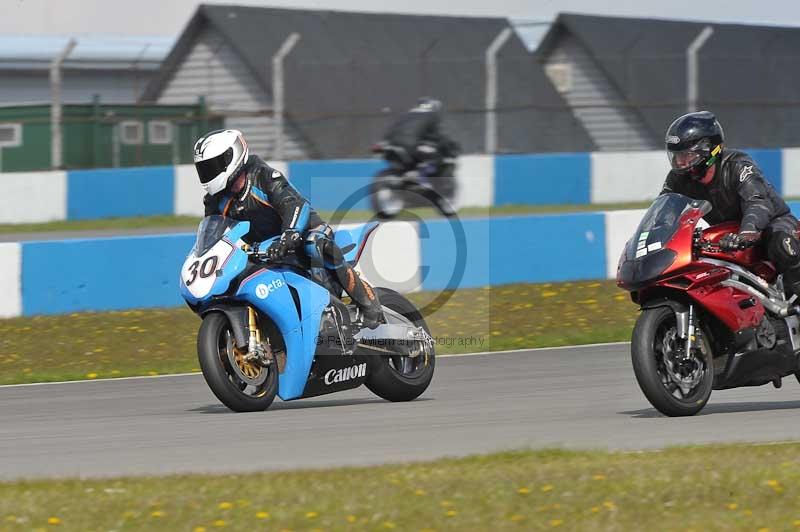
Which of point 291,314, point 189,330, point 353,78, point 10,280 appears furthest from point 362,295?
point 353,78

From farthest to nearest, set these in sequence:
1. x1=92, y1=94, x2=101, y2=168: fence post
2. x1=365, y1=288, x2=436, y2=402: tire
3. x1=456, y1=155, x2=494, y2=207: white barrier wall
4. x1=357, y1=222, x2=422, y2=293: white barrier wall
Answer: x1=92, y1=94, x2=101, y2=168: fence post
x1=456, y1=155, x2=494, y2=207: white barrier wall
x1=357, y1=222, x2=422, y2=293: white barrier wall
x1=365, y1=288, x2=436, y2=402: tire

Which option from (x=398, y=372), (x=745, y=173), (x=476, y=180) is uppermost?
(x=476, y=180)

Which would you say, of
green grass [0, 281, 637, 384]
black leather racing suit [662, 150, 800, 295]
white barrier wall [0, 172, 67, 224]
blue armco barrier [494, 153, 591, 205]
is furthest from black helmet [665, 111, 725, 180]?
blue armco barrier [494, 153, 591, 205]

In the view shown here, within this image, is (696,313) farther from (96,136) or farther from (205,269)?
(96,136)

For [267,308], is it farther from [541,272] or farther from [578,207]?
[578,207]

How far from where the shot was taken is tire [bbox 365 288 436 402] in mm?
8430

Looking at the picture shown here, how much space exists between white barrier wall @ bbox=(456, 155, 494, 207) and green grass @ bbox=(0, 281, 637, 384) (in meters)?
7.57

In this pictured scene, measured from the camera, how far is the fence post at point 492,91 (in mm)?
21344

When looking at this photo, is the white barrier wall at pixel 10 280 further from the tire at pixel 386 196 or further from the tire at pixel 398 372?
the tire at pixel 386 196

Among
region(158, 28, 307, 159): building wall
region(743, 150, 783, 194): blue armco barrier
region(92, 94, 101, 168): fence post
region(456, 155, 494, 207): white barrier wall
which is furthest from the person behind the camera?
region(158, 28, 307, 159): building wall

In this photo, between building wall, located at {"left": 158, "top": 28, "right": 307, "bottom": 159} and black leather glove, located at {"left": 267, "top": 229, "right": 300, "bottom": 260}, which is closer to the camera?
black leather glove, located at {"left": 267, "top": 229, "right": 300, "bottom": 260}

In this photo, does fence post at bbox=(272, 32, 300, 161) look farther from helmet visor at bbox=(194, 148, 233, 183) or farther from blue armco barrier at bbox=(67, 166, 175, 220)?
helmet visor at bbox=(194, 148, 233, 183)

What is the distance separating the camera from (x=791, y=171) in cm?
2252

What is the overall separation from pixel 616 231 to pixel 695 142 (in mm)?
6440
